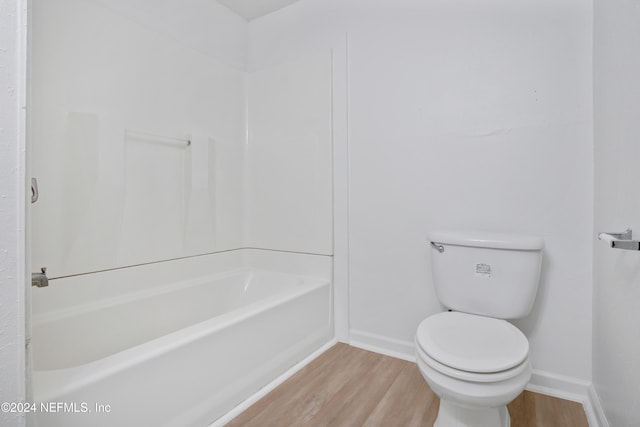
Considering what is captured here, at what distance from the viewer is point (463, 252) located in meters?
1.48

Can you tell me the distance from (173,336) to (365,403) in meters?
0.89

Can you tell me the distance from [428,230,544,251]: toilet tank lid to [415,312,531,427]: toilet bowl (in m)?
0.32

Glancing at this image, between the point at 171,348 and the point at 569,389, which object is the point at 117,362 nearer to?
the point at 171,348

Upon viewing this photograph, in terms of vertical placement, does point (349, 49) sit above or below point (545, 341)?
above

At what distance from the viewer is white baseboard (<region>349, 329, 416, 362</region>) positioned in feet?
6.00

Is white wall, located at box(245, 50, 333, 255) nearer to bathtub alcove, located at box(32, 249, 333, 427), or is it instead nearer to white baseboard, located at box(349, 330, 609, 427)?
bathtub alcove, located at box(32, 249, 333, 427)

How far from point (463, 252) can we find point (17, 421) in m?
1.55

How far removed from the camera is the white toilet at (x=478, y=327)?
1.00 meters

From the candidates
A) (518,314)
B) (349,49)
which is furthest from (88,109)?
(518,314)

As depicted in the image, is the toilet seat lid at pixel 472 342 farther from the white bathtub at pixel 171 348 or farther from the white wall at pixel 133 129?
the white wall at pixel 133 129

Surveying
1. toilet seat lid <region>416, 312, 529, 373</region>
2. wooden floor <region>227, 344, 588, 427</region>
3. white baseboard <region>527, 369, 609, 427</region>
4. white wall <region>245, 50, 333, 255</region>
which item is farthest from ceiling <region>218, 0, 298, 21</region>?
white baseboard <region>527, 369, 609, 427</region>

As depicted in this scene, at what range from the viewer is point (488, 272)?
1.43m

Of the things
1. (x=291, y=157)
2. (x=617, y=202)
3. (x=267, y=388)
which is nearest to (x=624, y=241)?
(x=617, y=202)

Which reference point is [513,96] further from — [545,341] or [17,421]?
[17,421]
